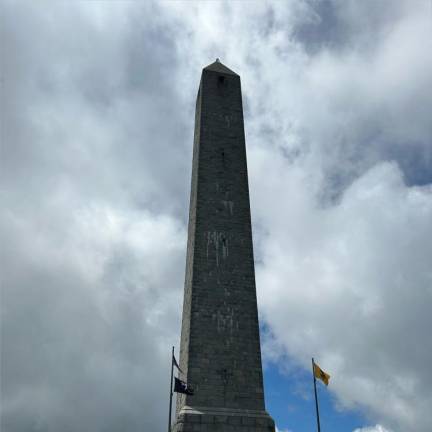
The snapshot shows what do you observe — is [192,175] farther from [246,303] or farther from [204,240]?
[246,303]

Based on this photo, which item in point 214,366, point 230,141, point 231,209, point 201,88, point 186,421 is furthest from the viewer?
point 201,88

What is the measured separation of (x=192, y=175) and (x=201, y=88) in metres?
6.07

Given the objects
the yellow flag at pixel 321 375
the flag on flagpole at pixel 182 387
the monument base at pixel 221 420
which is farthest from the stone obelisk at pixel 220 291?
the yellow flag at pixel 321 375

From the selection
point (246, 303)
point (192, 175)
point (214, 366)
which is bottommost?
point (214, 366)

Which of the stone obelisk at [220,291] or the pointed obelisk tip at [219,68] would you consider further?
the pointed obelisk tip at [219,68]

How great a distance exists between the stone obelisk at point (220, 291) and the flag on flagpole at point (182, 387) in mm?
282

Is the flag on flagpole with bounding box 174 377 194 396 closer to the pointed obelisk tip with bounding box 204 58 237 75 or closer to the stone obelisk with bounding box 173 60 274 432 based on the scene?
the stone obelisk with bounding box 173 60 274 432

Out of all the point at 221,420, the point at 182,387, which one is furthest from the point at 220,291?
the point at 221,420

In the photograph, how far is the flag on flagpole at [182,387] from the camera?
822 inches

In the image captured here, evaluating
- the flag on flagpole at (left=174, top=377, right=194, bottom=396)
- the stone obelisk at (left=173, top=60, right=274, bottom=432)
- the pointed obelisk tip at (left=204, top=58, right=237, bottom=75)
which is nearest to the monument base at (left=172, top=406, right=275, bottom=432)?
the stone obelisk at (left=173, top=60, right=274, bottom=432)

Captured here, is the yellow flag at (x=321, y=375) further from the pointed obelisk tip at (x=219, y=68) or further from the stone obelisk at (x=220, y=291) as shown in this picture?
the pointed obelisk tip at (x=219, y=68)

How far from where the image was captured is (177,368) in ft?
76.3

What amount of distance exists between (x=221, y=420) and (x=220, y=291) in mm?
6094

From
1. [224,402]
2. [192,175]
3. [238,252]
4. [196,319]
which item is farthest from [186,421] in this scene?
[192,175]
